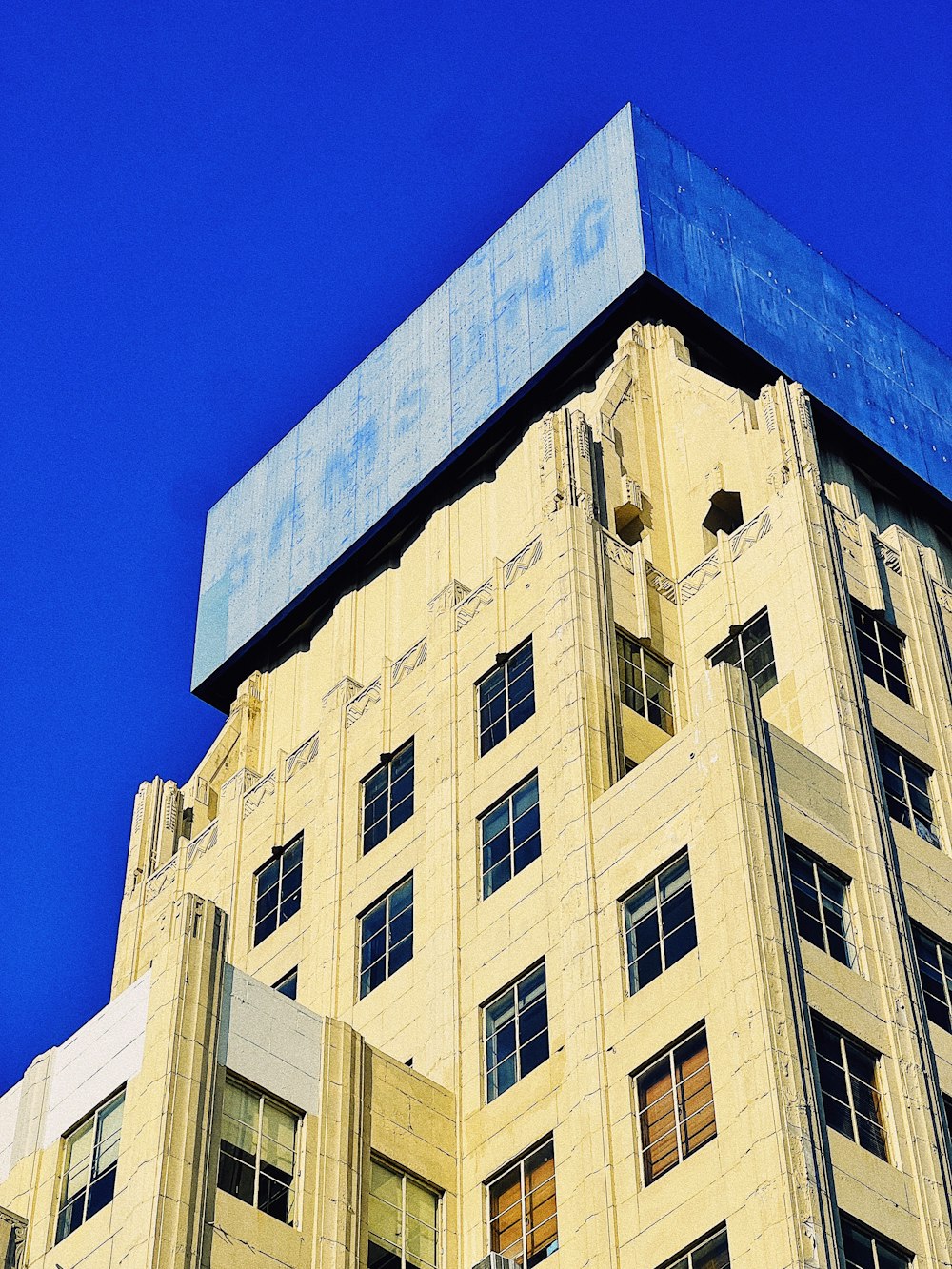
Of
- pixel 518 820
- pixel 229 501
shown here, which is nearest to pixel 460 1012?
pixel 518 820

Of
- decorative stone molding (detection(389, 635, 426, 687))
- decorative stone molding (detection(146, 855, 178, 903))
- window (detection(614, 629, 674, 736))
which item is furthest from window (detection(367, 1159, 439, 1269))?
decorative stone molding (detection(146, 855, 178, 903))

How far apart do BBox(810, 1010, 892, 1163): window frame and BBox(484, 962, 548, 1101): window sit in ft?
25.5

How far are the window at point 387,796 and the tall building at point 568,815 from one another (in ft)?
0.69

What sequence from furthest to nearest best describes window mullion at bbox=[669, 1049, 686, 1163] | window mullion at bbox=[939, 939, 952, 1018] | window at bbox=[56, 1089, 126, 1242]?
window mullion at bbox=[939, 939, 952, 1018] < window at bbox=[56, 1089, 126, 1242] < window mullion at bbox=[669, 1049, 686, 1163]

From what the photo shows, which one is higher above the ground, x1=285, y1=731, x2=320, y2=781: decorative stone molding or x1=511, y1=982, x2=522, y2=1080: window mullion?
x1=285, y1=731, x2=320, y2=781: decorative stone molding

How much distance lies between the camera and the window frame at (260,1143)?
47.2 metres

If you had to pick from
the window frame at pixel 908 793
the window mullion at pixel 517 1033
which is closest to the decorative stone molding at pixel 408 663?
the window mullion at pixel 517 1033

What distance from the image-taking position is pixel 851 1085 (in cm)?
4716

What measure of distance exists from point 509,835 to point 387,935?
5.55 meters

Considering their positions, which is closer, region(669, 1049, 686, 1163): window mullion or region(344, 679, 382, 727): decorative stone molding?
region(669, 1049, 686, 1163): window mullion

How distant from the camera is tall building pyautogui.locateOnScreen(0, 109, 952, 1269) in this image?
46.7 metres

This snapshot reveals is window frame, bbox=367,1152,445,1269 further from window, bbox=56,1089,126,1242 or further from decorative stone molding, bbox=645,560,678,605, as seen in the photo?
decorative stone molding, bbox=645,560,678,605

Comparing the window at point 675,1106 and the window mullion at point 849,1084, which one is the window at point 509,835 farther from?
the window mullion at point 849,1084

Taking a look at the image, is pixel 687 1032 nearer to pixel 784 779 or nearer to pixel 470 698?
pixel 784 779
